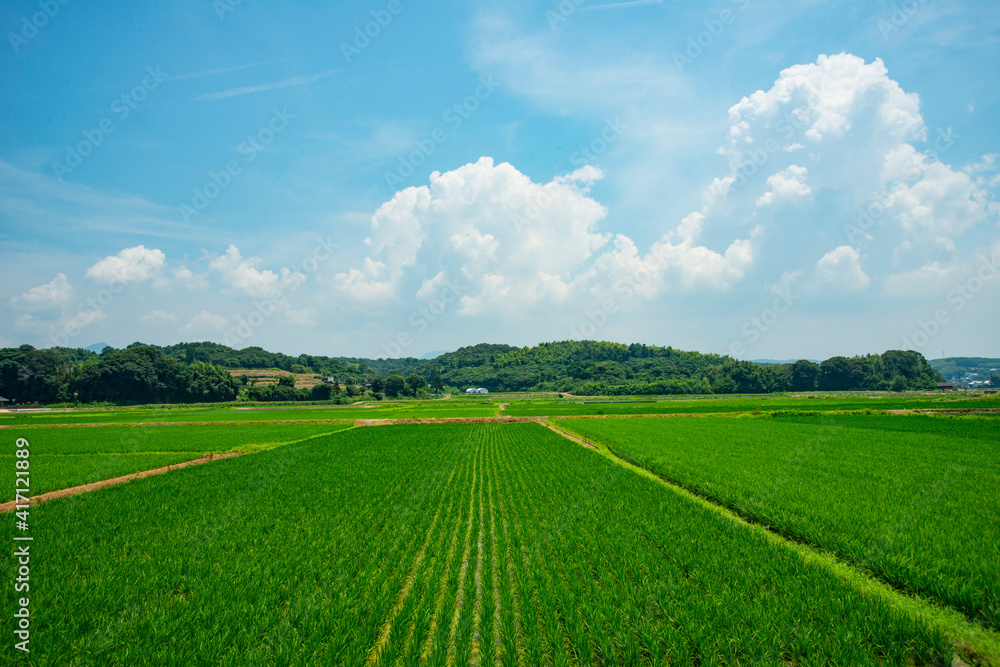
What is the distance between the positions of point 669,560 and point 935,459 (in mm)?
18822

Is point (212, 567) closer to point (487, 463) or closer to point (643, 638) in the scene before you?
point (643, 638)

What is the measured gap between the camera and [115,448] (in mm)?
27578

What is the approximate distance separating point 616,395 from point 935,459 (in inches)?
3912

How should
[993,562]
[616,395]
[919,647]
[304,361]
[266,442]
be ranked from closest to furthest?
[919,647] → [993,562] → [266,442] → [616,395] → [304,361]

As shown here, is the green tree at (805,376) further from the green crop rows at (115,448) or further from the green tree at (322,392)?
the green crop rows at (115,448)

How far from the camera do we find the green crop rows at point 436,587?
562cm

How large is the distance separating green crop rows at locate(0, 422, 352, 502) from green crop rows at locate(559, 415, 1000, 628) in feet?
77.3

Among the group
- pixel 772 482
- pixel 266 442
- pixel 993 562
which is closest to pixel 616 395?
pixel 266 442

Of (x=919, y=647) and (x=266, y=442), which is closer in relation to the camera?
(x=919, y=647)

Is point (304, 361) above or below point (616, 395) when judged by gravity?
above

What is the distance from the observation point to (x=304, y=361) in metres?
172

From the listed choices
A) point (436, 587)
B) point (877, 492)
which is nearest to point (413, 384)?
point (877, 492)

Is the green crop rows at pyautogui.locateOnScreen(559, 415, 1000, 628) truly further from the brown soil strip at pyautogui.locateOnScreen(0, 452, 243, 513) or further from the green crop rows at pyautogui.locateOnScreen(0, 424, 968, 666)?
the brown soil strip at pyautogui.locateOnScreen(0, 452, 243, 513)

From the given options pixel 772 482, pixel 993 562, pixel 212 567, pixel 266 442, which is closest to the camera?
pixel 993 562
